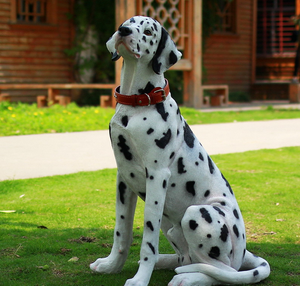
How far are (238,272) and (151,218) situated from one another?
605 millimetres

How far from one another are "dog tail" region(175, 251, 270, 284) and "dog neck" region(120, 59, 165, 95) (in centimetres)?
108

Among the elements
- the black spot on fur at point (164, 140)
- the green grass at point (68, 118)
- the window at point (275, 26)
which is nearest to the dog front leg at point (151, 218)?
the black spot on fur at point (164, 140)

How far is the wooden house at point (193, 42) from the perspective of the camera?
48.9 ft

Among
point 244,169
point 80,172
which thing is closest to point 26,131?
point 80,172

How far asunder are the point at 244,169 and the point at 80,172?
217cm

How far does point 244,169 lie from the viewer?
682 centimetres

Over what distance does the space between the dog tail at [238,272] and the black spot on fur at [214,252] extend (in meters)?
0.06

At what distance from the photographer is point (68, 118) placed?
1130cm

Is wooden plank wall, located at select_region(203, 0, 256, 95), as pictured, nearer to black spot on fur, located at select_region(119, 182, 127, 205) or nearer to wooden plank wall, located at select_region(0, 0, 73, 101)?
wooden plank wall, located at select_region(0, 0, 73, 101)

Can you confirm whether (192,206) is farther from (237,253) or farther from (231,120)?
(231,120)

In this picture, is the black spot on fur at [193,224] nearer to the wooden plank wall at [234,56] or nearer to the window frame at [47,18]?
the window frame at [47,18]

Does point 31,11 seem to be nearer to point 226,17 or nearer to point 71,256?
point 226,17

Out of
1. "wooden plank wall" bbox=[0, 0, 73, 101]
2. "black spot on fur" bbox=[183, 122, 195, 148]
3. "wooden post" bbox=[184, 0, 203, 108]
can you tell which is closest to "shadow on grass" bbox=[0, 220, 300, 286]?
"black spot on fur" bbox=[183, 122, 195, 148]

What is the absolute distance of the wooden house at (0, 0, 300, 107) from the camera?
48.9ft
